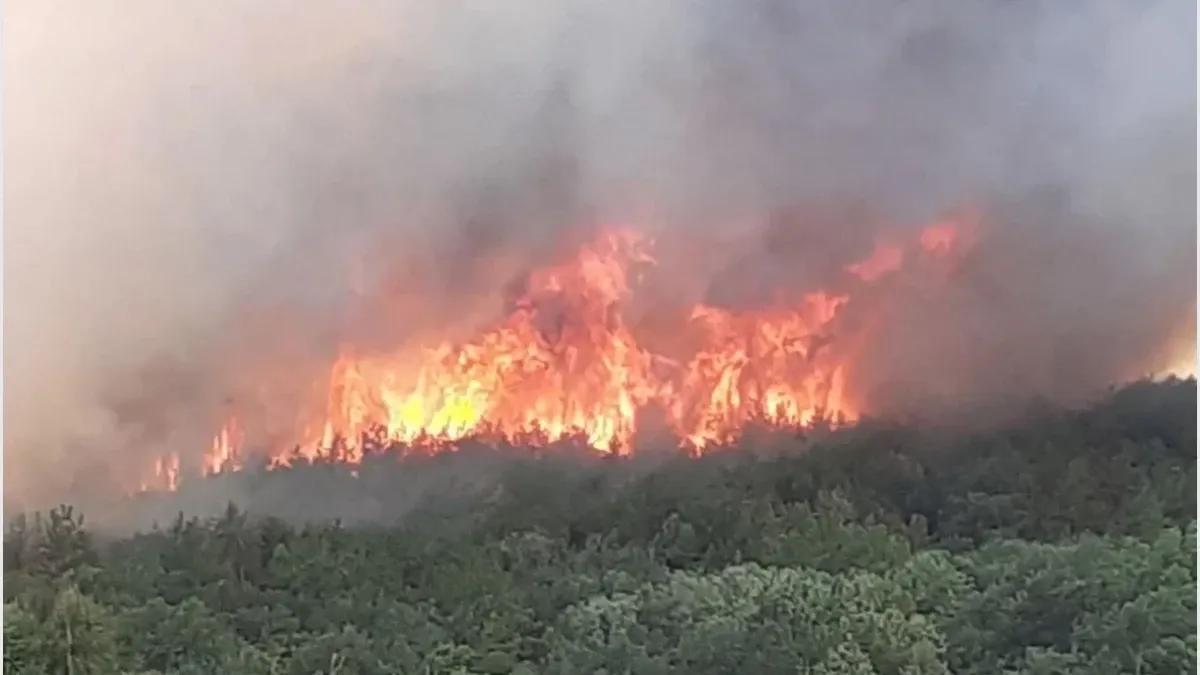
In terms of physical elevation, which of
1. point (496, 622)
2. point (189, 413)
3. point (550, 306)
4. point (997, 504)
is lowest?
point (496, 622)

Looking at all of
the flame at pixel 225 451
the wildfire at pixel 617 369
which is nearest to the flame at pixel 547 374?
the wildfire at pixel 617 369

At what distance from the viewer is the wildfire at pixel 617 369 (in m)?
1.49

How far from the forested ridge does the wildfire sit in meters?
0.04

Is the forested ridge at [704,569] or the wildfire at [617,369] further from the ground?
the wildfire at [617,369]

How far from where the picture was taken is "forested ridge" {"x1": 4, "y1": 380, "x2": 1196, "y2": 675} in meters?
1.45

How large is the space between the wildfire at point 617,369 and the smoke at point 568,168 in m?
0.03

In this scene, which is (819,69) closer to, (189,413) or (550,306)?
(550,306)

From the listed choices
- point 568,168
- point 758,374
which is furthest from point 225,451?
point 758,374

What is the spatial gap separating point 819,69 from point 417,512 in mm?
644

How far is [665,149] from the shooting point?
1503 mm

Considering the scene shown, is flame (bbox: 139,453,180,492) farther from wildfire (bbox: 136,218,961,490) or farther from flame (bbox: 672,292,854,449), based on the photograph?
flame (bbox: 672,292,854,449)

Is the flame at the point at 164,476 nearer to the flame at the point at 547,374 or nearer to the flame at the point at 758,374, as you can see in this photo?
the flame at the point at 547,374

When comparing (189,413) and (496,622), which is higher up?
(189,413)

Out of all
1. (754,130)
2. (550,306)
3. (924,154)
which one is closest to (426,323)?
(550,306)
